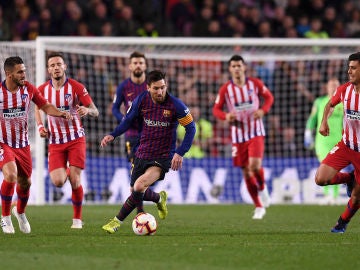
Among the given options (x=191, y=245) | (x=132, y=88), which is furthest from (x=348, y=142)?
(x=132, y=88)

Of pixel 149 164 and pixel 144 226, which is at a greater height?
pixel 149 164

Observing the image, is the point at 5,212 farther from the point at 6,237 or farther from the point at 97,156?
the point at 97,156

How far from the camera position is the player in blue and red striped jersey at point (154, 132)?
10.5 m

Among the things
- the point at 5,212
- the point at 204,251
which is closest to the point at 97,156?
the point at 5,212

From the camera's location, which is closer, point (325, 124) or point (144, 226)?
point (144, 226)

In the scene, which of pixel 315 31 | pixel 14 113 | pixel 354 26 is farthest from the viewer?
pixel 354 26

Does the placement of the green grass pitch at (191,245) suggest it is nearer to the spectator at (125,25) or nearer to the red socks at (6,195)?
the red socks at (6,195)

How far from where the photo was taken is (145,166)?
35.2 ft

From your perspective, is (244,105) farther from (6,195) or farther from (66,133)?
(6,195)

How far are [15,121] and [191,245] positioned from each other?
2785mm

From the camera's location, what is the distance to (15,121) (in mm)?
10695

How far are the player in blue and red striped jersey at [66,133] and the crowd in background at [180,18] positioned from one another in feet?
23.9

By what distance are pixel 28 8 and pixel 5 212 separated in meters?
9.26

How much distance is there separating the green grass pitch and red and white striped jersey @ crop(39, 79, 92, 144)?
1.14 m
